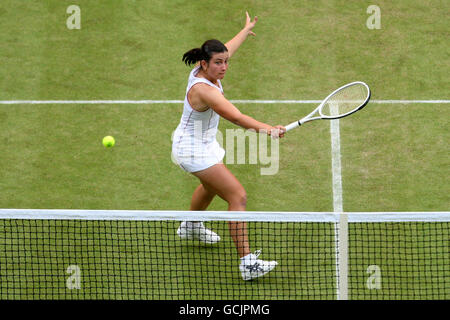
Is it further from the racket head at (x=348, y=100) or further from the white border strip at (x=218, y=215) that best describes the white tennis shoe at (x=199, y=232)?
the racket head at (x=348, y=100)

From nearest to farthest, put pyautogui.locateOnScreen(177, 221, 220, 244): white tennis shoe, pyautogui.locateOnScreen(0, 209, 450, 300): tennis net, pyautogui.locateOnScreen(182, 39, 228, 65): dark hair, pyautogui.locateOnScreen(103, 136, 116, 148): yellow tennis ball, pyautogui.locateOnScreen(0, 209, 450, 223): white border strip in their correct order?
pyautogui.locateOnScreen(0, 209, 450, 223): white border strip, pyautogui.locateOnScreen(182, 39, 228, 65): dark hair, pyautogui.locateOnScreen(0, 209, 450, 300): tennis net, pyautogui.locateOnScreen(177, 221, 220, 244): white tennis shoe, pyautogui.locateOnScreen(103, 136, 116, 148): yellow tennis ball

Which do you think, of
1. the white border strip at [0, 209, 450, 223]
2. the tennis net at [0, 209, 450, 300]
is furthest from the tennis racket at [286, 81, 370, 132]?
the tennis net at [0, 209, 450, 300]

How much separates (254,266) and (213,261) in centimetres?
61

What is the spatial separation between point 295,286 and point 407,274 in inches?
45.8

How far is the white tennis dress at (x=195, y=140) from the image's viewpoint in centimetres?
865

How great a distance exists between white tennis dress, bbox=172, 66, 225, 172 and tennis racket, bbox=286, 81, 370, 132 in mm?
859

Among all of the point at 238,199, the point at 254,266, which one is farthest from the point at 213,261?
the point at 238,199

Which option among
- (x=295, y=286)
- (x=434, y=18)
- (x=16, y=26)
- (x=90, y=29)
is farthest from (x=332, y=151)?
(x=16, y=26)

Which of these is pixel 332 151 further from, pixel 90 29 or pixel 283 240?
pixel 90 29

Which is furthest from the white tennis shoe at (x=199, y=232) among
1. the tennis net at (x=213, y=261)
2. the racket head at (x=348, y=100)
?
the racket head at (x=348, y=100)

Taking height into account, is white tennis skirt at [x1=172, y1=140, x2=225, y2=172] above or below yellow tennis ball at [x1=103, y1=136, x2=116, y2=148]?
below

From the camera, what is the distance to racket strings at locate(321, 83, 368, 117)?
9.43 meters

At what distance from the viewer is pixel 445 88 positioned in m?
11.8

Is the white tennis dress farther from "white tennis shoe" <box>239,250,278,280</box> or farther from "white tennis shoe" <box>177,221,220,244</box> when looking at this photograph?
"white tennis shoe" <box>239,250,278,280</box>
